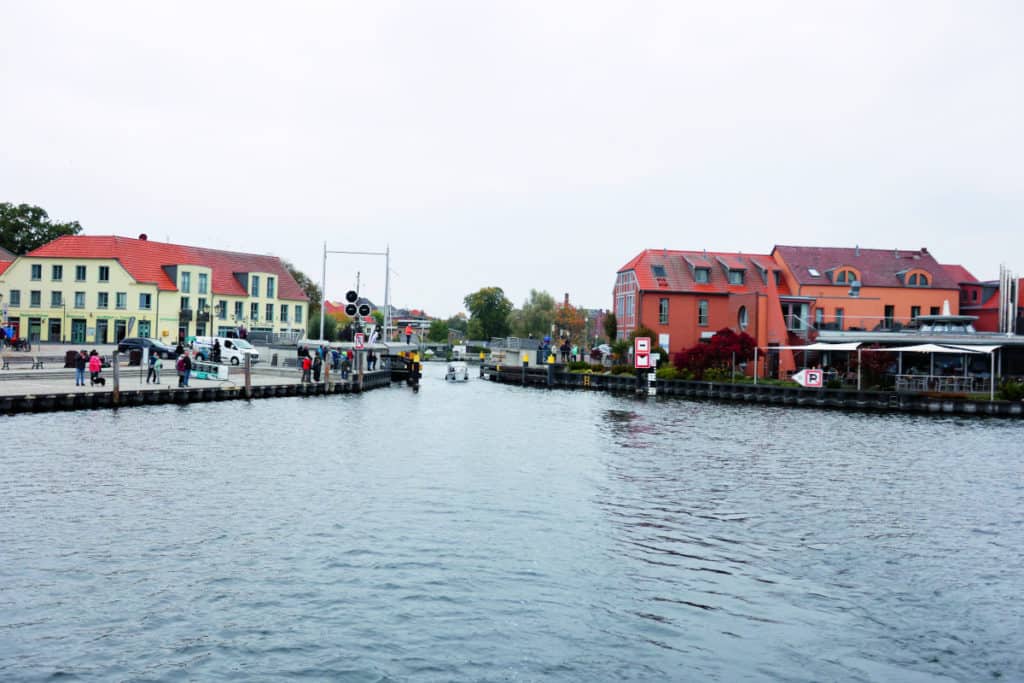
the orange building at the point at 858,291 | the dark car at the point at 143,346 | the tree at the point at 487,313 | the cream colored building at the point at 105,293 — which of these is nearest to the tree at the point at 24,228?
the cream colored building at the point at 105,293

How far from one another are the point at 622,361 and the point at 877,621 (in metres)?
70.4

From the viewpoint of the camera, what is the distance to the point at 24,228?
100 meters

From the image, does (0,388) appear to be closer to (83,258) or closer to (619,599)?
(619,599)

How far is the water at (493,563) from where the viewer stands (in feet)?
38.6

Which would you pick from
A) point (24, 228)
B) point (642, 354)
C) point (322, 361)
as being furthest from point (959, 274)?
point (24, 228)

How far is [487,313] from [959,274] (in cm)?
10088

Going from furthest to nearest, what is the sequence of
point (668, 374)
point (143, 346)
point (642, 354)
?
1. point (668, 374)
2. point (642, 354)
3. point (143, 346)

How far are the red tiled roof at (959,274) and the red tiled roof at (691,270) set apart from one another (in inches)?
681

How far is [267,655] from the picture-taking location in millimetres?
11578

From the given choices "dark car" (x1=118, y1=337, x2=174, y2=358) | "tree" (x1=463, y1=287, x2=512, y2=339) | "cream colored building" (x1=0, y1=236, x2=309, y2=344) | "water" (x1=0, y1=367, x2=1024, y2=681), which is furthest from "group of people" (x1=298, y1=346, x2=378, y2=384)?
"tree" (x1=463, y1=287, x2=512, y2=339)

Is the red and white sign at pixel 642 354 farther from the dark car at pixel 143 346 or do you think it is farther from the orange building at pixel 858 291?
the dark car at pixel 143 346

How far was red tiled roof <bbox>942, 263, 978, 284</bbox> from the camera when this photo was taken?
8706 cm

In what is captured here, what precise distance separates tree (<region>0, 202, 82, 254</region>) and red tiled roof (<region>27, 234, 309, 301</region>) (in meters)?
11.8

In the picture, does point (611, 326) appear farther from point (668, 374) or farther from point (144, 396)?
point (144, 396)
